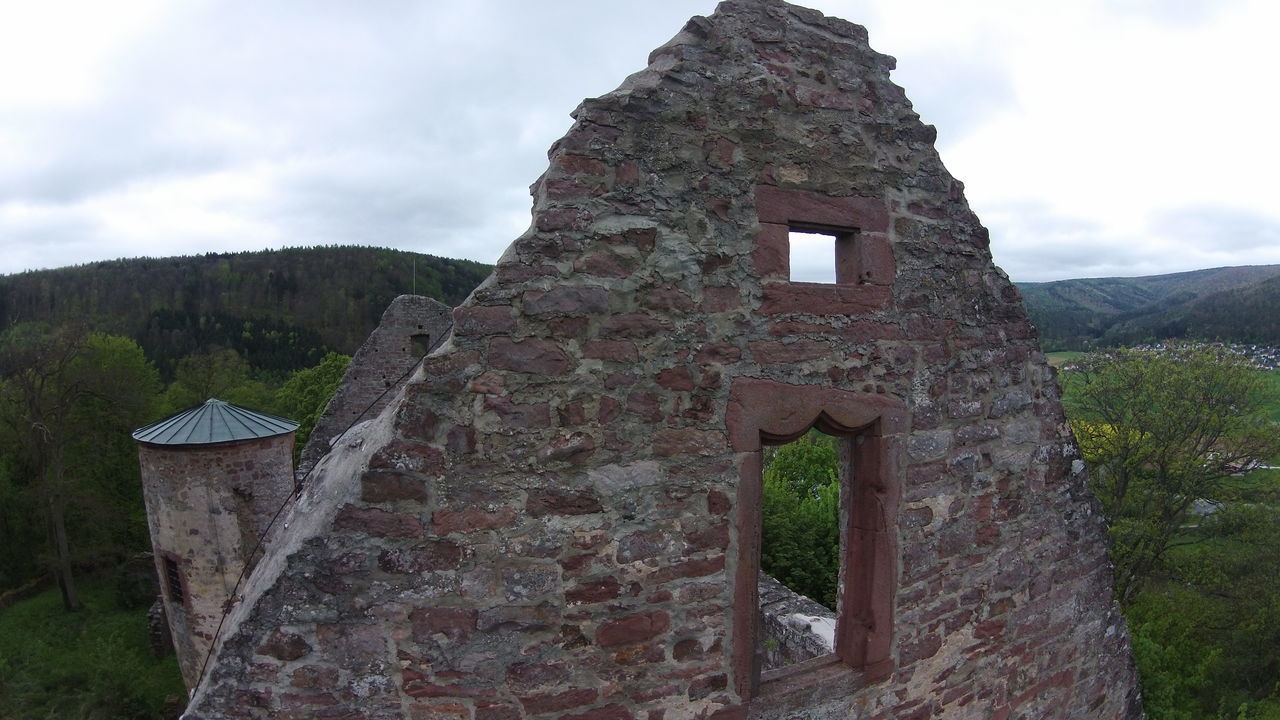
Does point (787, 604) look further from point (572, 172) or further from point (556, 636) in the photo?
point (572, 172)

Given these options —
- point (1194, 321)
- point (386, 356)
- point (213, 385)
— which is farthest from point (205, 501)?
point (1194, 321)

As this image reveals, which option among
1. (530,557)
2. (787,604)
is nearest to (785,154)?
(530,557)

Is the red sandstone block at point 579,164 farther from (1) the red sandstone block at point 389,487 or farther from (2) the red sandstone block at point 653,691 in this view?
(2) the red sandstone block at point 653,691

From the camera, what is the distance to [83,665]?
45.1 feet

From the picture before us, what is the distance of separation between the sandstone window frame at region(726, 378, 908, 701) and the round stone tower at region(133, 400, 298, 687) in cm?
811

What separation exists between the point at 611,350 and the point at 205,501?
853 cm

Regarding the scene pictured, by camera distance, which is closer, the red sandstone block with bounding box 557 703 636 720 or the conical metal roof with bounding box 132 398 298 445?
the red sandstone block with bounding box 557 703 636 720

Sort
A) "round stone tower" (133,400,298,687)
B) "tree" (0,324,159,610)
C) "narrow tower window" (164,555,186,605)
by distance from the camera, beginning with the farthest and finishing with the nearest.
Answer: "tree" (0,324,159,610)
"narrow tower window" (164,555,186,605)
"round stone tower" (133,400,298,687)

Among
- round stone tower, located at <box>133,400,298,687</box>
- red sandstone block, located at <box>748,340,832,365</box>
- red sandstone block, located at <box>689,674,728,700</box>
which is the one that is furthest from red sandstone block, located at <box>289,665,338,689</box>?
round stone tower, located at <box>133,400,298,687</box>

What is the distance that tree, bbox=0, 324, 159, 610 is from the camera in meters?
17.8

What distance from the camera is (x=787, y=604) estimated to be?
7.92m

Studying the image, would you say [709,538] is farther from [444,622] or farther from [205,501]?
[205,501]

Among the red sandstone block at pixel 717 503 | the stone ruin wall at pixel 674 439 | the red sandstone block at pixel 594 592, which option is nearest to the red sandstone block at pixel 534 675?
the stone ruin wall at pixel 674 439

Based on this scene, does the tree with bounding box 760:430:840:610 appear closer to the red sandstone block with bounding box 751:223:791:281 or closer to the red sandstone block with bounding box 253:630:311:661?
the red sandstone block with bounding box 751:223:791:281
